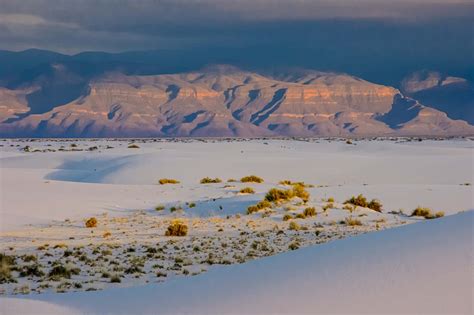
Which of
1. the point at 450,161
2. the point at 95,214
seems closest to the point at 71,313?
the point at 95,214

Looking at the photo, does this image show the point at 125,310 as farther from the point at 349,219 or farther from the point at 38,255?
the point at 349,219

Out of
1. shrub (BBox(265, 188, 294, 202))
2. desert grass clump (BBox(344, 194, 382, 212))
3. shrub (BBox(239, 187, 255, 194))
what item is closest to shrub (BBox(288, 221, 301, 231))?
shrub (BBox(265, 188, 294, 202))

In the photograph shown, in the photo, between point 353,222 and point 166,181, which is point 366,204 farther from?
point 166,181

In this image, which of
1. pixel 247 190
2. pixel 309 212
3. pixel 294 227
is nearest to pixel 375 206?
pixel 309 212

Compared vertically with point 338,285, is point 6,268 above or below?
below

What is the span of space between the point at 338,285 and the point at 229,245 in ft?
34.1

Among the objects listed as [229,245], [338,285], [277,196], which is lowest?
[229,245]

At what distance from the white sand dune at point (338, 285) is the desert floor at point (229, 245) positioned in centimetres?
2

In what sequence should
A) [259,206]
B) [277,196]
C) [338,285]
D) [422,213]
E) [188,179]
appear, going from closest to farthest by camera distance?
[338,285]
[422,213]
[259,206]
[277,196]
[188,179]

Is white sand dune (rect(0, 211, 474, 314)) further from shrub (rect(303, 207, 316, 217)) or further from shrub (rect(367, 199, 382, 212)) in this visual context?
shrub (rect(367, 199, 382, 212))

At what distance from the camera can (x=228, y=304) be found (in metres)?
10.2

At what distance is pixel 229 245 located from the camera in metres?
20.4

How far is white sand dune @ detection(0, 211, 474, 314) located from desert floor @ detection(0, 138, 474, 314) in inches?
0.8

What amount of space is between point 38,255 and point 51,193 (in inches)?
718
